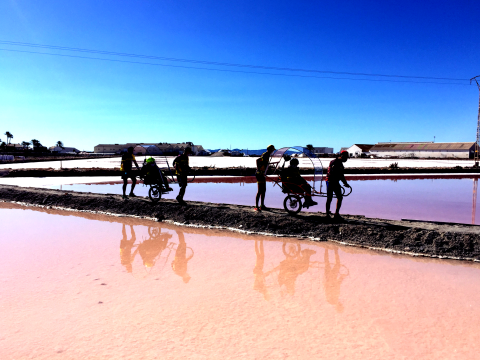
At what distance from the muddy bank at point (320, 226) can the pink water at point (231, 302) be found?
0.47m

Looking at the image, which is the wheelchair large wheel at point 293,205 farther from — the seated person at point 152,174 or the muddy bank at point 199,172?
the muddy bank at point 199,172

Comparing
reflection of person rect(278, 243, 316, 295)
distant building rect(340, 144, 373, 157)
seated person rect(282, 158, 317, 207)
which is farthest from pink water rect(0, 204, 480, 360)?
distant building rect(340, 144, 373, 157)

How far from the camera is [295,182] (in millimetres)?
8555

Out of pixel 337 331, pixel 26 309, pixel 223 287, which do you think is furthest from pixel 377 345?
pixel 26 309

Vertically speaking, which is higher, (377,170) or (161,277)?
(377,170)

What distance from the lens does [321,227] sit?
25.8 ft

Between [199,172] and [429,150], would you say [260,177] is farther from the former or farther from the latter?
[429,150]

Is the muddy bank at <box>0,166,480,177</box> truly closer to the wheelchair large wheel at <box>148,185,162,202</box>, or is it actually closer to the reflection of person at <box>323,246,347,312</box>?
the wheelchair large wheel at <box>148,185,162,202</box>

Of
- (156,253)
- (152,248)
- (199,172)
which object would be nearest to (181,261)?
(156,253)

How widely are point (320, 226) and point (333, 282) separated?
2.74 meters

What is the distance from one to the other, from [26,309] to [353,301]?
382 centimetres

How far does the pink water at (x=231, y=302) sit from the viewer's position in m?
3.50

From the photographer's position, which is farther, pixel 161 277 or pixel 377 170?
pixel 377 170

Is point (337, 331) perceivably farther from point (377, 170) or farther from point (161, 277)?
point (377, 170)
